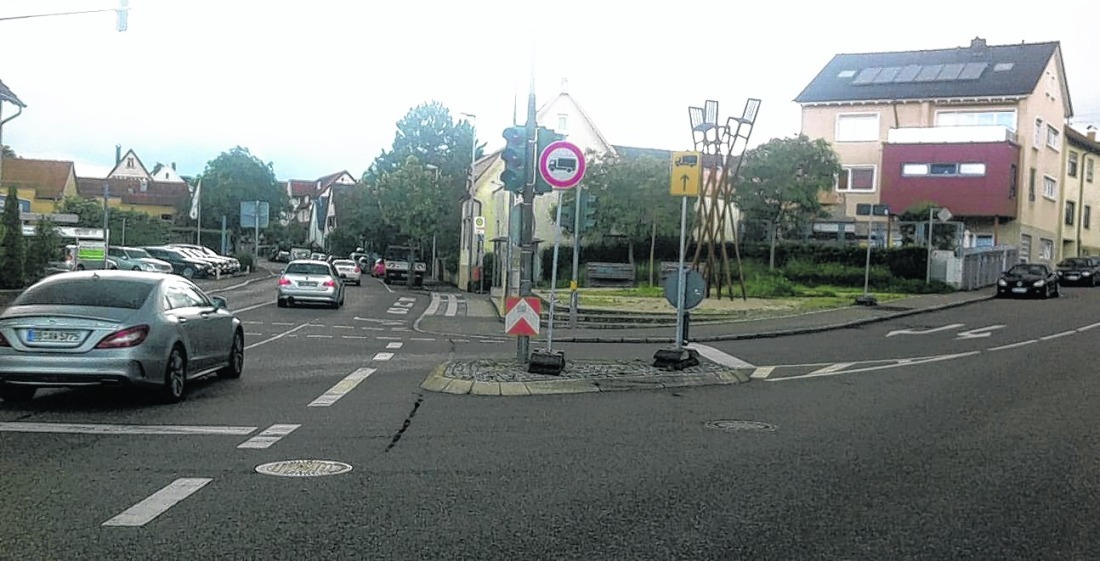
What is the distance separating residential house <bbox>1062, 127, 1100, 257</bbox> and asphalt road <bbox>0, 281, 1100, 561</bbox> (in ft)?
150

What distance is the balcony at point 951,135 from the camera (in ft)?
150

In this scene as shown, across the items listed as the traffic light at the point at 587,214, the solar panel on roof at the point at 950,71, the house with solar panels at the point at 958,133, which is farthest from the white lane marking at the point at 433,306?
the solar panel on roof at the point at 950,71

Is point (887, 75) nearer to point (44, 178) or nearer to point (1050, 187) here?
point (1050, 187)

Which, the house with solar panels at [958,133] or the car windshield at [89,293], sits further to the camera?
the house with solar panels at [958,133]

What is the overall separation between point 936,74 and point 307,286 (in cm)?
3380

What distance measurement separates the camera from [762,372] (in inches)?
610

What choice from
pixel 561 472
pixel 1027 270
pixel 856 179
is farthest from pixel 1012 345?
pixel 856 179

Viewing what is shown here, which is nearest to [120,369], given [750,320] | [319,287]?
[750,320]

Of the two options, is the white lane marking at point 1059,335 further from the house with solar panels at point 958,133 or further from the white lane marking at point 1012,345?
the house with solar panels at point 958,133

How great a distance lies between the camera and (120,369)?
33.9 feet

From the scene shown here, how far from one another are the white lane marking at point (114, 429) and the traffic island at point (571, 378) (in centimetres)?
344

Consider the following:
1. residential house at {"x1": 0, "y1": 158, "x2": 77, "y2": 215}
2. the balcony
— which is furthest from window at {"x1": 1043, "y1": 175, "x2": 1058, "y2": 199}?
residential house at {"x1": 0, "y1": 158, "x2": 77, "y2": 215}

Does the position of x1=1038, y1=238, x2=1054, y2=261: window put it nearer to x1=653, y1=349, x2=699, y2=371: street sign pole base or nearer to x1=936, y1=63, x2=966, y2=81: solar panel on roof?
x1=936, y1=63, x2=966, y2=81: solar panel on roof

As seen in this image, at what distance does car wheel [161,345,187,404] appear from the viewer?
11.0 meters
